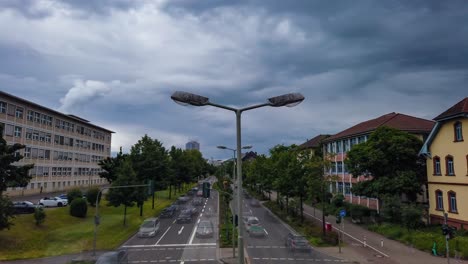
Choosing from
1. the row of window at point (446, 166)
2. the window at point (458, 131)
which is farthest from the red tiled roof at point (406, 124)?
the window at point (458, 131)

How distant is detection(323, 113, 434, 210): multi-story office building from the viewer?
53.4 m

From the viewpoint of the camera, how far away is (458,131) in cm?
3741

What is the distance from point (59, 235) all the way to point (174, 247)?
498 inches

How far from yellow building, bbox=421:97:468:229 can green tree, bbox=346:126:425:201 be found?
214 centimetres

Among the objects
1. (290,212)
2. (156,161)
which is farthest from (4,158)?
(290,212)

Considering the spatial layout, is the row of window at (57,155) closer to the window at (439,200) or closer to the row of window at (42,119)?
the row of window at (42,119)

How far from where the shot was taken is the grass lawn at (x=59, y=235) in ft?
107

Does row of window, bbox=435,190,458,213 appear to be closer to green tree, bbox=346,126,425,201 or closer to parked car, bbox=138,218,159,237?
green tree, bbox=346,126,425,201

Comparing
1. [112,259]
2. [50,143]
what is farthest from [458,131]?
[50,143]

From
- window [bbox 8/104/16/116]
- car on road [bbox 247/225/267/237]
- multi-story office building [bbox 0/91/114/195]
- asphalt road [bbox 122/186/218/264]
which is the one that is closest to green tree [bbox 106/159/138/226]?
asphalt road [bbox 122/186/218/264]

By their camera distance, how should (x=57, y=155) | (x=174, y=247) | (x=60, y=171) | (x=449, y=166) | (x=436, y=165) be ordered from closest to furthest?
(x=174, y=247) → (x=449, y=166) → (x=436, y=165) → (x=57, y=155) → (x=60, y=171)

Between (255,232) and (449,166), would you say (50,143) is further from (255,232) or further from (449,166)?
(449,166)

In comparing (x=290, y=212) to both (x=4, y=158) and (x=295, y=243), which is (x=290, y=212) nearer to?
(x=295, y=243)

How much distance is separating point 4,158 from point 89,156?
226ft
